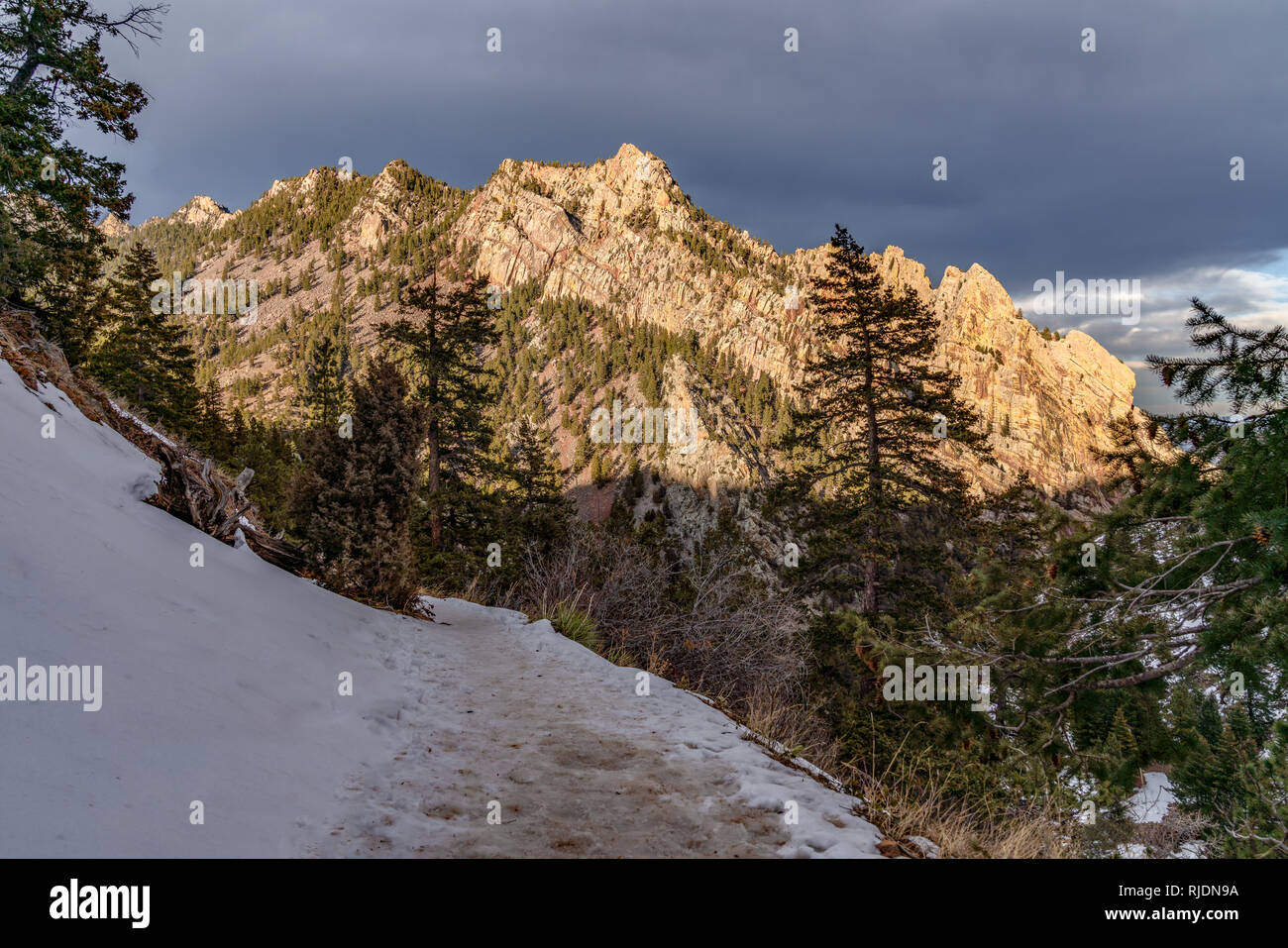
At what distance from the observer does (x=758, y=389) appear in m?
140

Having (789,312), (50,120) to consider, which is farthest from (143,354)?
(789,312)

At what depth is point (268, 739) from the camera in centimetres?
370

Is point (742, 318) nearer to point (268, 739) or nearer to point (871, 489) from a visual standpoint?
point (871, 489)

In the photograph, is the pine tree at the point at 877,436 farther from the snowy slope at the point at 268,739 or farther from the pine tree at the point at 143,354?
the pine tree at the point at 143,354

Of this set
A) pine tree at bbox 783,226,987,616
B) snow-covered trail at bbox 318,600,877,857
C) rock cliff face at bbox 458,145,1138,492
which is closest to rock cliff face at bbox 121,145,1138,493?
rock cliff face at bbox 458,145,1138,492

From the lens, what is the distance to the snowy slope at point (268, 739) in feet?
8.64

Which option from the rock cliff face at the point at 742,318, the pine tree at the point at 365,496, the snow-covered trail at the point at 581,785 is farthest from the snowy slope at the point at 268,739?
the rock cliff face at the point at 742,318

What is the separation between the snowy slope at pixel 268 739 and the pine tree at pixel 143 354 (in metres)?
30.5

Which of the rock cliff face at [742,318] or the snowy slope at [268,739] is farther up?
the rock cliff face at [742,318]

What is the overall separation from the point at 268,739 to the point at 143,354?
3810cm

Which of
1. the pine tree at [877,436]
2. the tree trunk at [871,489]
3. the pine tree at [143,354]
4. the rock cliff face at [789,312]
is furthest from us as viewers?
the rock cliff face at [789,312]

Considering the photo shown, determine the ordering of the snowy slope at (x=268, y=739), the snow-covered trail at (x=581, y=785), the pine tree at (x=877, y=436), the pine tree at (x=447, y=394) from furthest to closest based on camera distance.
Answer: the pine tree at (x=447, y=394) → the pine tree at (x=877, y=436) → the snow-covered trail at (x=581, y=785) → the snowy slope at (x=268, y=739)
